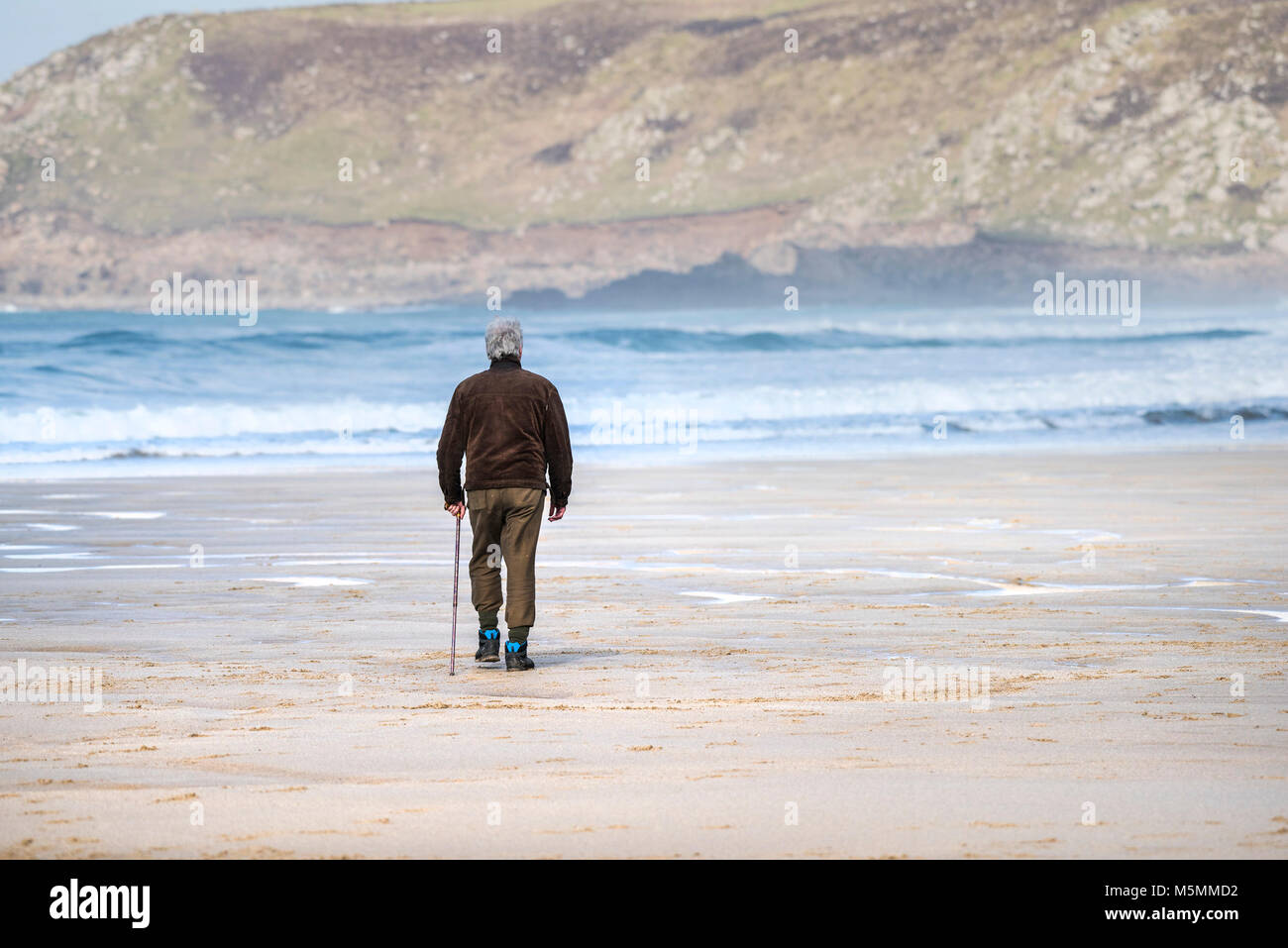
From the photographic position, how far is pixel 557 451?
29.2ft

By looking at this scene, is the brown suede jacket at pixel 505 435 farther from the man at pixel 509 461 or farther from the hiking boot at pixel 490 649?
the hiking boot at pixel 490 649

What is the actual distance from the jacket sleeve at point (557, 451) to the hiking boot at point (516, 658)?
0.73 m

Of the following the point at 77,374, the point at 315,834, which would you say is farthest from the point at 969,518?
the point at 77,374

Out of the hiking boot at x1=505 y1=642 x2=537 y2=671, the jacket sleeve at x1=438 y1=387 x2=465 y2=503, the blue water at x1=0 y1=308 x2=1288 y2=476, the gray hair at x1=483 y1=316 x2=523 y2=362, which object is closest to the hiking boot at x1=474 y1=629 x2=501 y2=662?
the hiking boot at x1=505 y1=642 x2=537 y2=671

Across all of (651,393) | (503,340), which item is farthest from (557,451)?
(651,393)

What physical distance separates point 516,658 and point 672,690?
1.06m

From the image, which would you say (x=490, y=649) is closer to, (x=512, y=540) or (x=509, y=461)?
(x=512, y=540)

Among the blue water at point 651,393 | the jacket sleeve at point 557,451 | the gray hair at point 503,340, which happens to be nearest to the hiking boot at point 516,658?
the jacket sleeve at point 557,451

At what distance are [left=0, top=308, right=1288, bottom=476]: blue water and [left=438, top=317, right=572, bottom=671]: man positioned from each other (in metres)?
15.4

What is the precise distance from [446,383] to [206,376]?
6.48m

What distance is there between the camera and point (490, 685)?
8.30m
